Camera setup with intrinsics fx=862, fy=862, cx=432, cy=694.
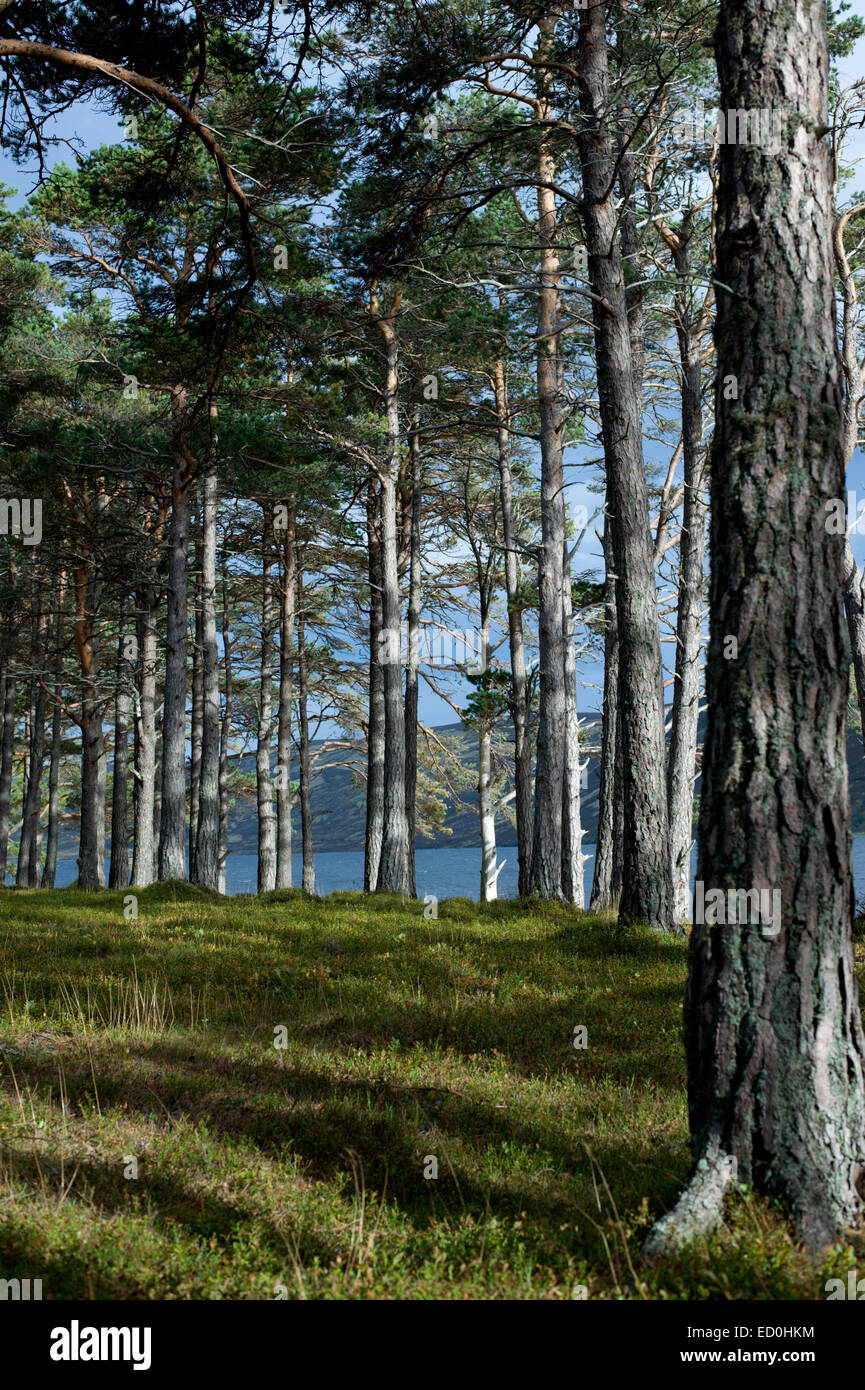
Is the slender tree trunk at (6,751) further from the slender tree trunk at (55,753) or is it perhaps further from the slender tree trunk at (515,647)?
the slender tree trunk at (515,647)

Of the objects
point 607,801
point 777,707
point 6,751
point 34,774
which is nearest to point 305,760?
point 34,774

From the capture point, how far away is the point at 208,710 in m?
18.6

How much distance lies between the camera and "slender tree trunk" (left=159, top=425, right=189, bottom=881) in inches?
631

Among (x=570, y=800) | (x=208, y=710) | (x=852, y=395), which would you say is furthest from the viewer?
(x=570, y=800)

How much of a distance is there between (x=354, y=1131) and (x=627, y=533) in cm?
733

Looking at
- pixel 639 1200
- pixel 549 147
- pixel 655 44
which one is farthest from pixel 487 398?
pixel 639 1200

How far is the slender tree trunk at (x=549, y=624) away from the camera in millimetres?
13812

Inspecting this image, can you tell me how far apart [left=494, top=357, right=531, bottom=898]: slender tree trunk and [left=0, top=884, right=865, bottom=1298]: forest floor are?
10.2 metres

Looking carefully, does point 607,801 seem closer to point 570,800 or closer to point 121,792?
point 570,800

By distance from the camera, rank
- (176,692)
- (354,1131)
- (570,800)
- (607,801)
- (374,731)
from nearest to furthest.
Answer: (354,1131), (176,692), (607,801), (570,800), (374,731)

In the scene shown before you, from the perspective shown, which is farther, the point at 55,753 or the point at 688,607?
the point at 55,753

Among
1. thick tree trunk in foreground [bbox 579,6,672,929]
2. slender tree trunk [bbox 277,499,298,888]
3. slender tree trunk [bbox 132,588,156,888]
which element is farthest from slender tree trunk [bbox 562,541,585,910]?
slender tree trunk [bbox 132,588,156,888]
